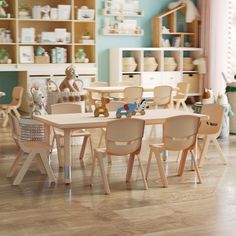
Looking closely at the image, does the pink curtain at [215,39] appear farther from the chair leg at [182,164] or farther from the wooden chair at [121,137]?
the wooden chair at [121,137]

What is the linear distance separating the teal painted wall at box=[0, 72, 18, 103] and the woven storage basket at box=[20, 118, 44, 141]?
→ 5146 millimetres

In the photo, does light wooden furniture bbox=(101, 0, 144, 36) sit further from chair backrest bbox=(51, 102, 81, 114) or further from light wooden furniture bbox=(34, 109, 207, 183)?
light wooden furniture bbox=(34, 109, 207, 183)

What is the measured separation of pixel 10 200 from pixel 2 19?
6136 mm

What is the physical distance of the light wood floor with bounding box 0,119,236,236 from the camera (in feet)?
12.8

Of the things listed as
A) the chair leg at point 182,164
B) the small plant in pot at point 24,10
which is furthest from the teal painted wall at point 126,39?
the chair leg at point 182,164

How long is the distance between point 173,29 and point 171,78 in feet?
3.69

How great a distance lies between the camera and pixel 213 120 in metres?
6.05

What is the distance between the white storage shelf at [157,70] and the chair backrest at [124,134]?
20.3 ft

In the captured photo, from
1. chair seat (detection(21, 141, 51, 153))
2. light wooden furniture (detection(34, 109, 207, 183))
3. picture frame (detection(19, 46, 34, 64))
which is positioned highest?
picture frame (detection(19, 46, 34, 64))

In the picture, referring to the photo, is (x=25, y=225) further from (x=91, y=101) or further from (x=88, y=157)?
(x=91, y=101)

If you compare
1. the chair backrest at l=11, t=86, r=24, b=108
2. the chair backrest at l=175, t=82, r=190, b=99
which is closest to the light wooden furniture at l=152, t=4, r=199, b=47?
the chair backrest at l=175, t=82, r=190, b=99

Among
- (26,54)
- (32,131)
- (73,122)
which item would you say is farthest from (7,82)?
(73,122)

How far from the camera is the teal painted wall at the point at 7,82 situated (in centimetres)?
1081

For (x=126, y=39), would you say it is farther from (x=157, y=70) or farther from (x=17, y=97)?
(x=17, y=97)
